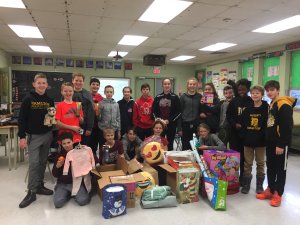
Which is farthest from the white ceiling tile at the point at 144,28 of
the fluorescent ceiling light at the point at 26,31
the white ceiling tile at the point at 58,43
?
the white ceiling tile at the point at 58,43

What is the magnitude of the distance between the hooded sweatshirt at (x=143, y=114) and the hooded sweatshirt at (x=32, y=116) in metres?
1.42

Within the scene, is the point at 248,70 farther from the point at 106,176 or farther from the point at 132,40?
the point at 106,176

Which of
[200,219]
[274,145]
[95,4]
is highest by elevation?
[95,4]

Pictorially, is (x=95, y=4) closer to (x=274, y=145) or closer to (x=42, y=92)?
(x=42, y=92)

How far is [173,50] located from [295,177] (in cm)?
441

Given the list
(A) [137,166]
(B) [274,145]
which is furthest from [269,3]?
(A) [137,166]

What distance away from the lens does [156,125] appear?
11.0ft

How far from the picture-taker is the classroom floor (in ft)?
7.30

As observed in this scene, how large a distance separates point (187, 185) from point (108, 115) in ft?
4.68

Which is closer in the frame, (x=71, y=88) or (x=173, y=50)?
(x=71, y=88)

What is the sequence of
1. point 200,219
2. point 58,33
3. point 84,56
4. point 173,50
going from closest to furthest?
point 200,219
point 58,33
point 173,50
point 84,56

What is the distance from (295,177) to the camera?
3.48m

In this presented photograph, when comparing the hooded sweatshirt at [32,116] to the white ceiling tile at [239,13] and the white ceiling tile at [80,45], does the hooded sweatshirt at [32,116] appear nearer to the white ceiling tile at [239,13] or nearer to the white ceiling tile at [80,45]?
the white ceiling tile at [239,13]

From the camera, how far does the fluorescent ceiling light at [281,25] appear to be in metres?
3.98
